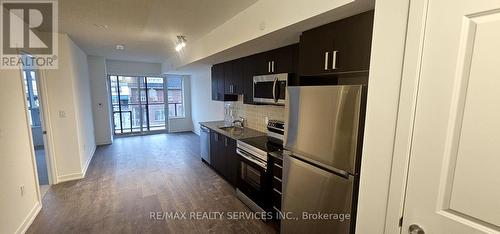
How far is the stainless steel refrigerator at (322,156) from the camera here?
1.50 m

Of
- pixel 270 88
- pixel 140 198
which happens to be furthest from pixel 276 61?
pixel 140 198

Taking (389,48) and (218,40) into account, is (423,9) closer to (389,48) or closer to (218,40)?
(389,48)

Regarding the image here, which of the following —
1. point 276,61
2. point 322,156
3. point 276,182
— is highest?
point 276,61

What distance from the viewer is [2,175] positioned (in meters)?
2.09

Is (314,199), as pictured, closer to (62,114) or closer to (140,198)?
(140,198)

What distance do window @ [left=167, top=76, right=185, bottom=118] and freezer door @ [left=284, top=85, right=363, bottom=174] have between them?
263 inches

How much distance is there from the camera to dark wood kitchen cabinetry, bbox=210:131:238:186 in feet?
11.4

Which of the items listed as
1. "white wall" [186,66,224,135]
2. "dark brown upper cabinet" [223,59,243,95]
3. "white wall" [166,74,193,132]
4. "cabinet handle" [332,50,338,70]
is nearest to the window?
"white wall" [166,74,193,132]

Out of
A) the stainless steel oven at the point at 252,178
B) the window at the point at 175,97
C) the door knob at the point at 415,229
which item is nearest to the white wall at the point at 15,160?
the stainless steel oven at the point at 252,178

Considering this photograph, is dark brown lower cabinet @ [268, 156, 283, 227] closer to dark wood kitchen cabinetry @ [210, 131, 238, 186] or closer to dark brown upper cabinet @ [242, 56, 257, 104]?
dark wood kitchen cabinetry @ [210, 131, 238, 186]

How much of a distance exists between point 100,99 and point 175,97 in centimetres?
237

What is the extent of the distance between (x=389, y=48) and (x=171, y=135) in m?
7.22

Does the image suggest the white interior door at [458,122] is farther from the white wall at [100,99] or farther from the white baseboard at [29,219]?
the white wall at [100,99]

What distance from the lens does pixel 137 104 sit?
7480 millimetres
